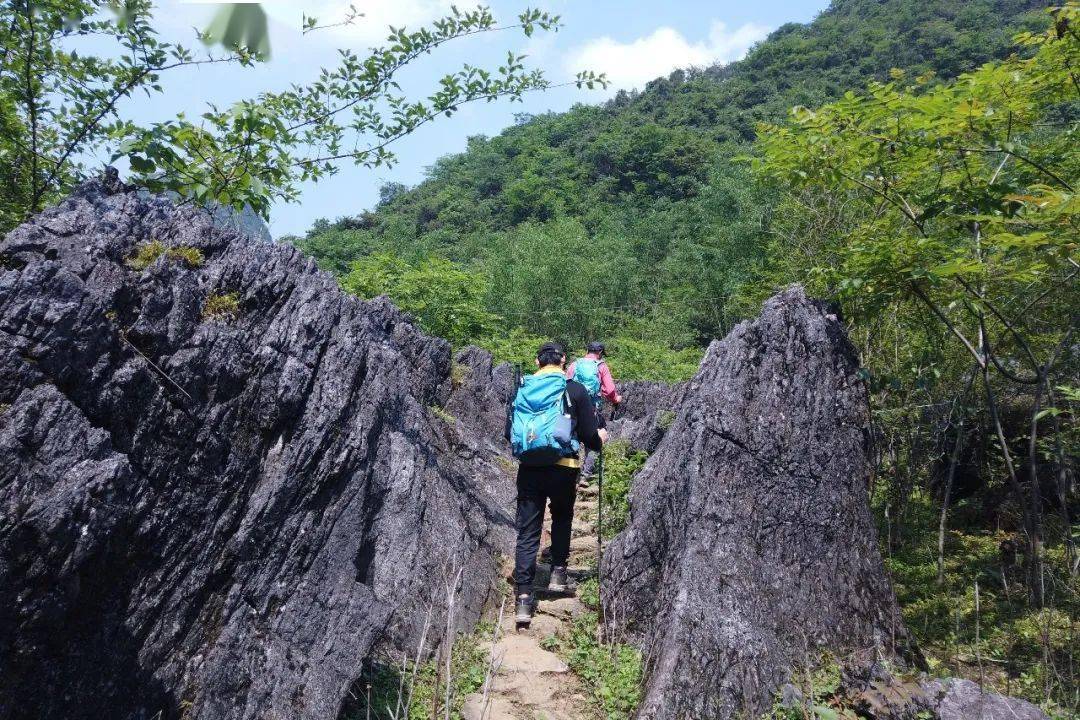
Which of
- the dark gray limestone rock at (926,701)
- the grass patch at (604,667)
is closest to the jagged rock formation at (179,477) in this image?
the grass patch at (604,667)

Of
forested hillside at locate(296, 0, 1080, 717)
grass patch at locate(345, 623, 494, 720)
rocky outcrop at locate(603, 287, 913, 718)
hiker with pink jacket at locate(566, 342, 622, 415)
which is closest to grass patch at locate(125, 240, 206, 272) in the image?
grass patch at locate(345, 623, 494, 720)

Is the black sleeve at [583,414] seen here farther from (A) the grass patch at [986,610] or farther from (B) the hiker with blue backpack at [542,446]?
(A) the grass patch at [986,610]

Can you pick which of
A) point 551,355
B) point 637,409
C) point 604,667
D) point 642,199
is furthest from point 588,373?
point 642,199

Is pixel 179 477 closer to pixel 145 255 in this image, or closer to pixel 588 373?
pixel 145 255

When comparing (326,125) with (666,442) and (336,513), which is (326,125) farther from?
(666,442)

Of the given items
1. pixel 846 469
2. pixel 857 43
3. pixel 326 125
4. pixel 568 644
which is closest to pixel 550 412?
pixel 568 644

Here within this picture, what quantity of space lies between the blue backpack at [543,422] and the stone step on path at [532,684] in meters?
1.36

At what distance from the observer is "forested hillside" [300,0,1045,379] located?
113 ft

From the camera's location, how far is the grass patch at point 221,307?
412 cm

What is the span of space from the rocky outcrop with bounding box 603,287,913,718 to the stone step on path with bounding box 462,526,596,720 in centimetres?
53

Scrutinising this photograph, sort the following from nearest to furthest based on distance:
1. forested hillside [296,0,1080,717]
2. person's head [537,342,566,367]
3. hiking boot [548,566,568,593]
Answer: forested hillside [296,0,1080,717] < person's head [537,342,566,367] < hiking boot [548,566,568,593]

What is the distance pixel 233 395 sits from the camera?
4.03 meters

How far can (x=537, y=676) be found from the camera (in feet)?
16.6

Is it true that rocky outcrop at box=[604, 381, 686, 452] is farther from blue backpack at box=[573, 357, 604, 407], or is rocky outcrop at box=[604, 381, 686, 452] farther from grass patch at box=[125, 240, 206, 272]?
grass patch at box=[125, 240, 206, 272]
